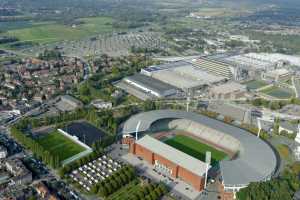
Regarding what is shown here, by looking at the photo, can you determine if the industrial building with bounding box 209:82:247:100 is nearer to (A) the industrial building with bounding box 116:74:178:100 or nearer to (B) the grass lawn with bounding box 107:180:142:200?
(A) the industrial building with bounding box 116:74:178:100

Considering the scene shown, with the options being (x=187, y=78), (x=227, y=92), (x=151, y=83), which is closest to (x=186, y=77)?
(x=187, y=78)

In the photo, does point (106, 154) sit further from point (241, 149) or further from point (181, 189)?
point (241, 149)

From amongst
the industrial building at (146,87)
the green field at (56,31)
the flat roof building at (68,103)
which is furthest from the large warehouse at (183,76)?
the green field at (56,31)

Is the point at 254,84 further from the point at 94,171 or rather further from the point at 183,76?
the point at 94,171

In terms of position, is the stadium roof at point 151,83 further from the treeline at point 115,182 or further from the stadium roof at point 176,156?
the treeline at point 115,182

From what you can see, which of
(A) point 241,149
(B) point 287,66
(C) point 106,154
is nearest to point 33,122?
(C) point 106,154
